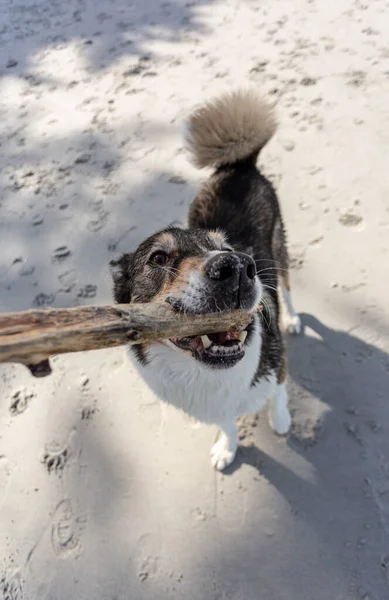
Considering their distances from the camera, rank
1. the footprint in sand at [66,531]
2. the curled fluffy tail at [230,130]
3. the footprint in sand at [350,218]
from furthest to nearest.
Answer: the footprint in sand at [350,218], the curled fluffy tail at [230,130], the footprint in sand at [66,531]

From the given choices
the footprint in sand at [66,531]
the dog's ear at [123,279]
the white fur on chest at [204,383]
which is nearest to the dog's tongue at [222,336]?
the white fur on chest at [204,383]

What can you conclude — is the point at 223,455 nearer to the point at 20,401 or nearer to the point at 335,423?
the point at 335,423

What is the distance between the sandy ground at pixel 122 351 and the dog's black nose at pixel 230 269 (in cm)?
144

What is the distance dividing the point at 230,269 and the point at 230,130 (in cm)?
161

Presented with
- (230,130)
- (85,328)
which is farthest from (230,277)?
(230,130)

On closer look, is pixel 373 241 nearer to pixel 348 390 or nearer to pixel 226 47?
pixel 348 390

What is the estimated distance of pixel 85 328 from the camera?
137 cm

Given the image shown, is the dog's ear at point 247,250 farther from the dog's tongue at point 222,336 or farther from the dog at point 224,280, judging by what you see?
the dog's tongue at point 222,336

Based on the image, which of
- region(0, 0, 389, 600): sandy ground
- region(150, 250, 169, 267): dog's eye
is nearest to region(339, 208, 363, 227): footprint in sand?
region(0, 0, 389, 600): sandy ground

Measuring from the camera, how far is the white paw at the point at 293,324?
3.06 meters

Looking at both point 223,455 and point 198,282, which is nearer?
point 198,282

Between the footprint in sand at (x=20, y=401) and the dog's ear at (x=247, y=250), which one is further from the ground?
the dog's ear at (x=247, y=250)

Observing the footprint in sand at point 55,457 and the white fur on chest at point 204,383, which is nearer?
the white fur on chest at point 204,383

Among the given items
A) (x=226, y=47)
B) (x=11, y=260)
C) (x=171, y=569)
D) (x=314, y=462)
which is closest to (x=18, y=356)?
(x=171, y=569)
